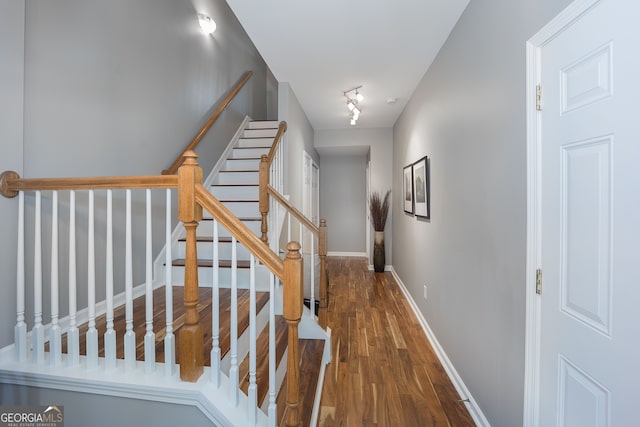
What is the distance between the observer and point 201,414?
4.20ft

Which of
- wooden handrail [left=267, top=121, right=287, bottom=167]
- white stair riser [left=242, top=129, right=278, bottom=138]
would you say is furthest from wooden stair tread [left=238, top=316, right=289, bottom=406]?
white stair riser [left=242, top=129, right=278, bottom=138]

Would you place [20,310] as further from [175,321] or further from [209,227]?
[209,227]

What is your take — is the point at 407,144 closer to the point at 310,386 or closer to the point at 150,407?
the point at 310,386

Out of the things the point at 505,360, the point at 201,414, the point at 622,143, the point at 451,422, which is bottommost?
the point at 451,422

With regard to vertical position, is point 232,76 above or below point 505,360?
above

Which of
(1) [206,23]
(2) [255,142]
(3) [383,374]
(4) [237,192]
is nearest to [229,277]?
(4) [237,192]

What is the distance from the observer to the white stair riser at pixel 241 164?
3953mm

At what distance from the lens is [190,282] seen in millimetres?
1287

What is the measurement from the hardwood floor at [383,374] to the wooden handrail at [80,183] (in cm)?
166

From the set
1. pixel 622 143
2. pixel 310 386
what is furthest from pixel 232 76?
pixel 622 143

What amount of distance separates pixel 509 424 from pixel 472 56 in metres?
2.16

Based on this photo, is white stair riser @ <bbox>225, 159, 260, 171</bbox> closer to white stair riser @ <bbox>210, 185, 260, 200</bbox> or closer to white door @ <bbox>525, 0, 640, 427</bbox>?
white stair riser @ <bbox>210, 185, 260, 200</bbox>

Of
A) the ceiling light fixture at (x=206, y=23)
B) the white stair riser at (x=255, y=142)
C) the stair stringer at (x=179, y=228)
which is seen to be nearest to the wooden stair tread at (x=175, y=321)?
the stair stringer at (x=179, y=228)

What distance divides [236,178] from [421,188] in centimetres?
232
